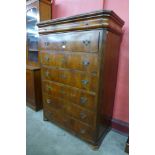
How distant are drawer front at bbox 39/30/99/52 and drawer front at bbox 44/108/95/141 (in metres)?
0.98

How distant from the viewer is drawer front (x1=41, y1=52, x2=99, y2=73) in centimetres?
147

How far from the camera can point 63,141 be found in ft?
6.10

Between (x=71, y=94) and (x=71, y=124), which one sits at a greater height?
(x=71, y=94)

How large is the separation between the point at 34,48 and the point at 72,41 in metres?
1.39

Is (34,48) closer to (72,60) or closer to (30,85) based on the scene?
(30,85)

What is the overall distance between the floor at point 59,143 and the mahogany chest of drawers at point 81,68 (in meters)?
0.10

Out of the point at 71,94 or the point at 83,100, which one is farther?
the point at 71,94

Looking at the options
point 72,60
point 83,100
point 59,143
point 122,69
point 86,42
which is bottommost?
point 59,143

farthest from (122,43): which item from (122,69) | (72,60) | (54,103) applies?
(54,103)

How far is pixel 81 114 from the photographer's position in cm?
173
